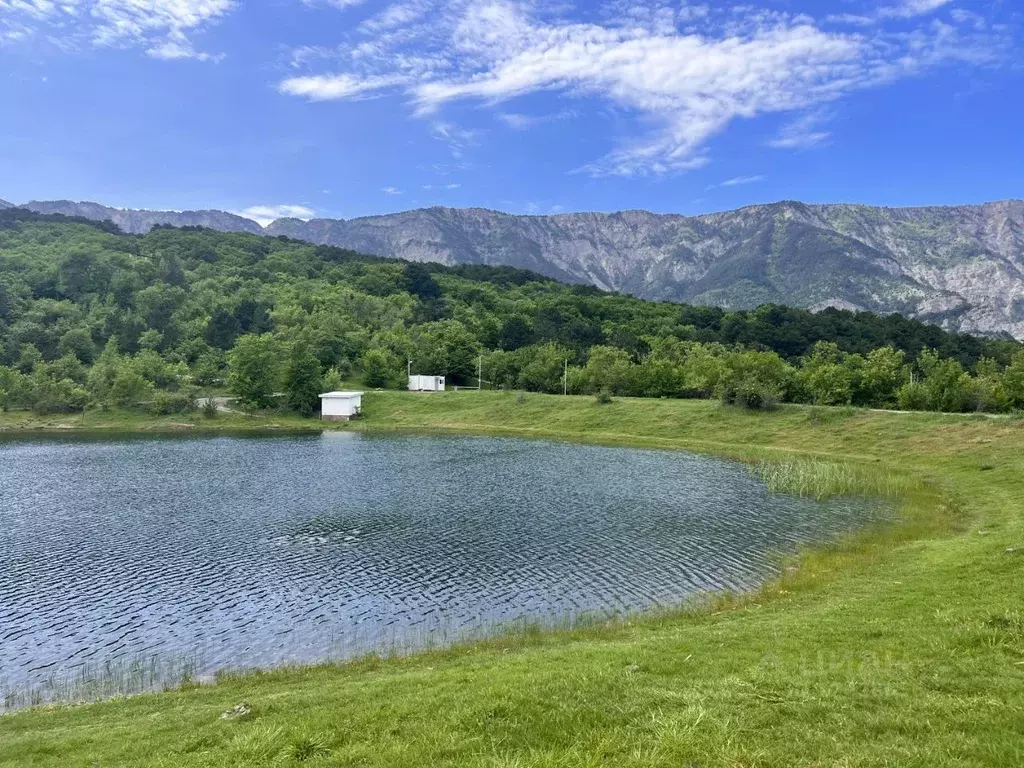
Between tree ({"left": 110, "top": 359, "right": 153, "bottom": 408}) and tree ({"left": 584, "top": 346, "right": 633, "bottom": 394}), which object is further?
tree ({"left": 584, "top": 346, "right": 633, "bottom": 394})

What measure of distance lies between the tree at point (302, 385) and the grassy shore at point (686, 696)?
Result: 9335 cm

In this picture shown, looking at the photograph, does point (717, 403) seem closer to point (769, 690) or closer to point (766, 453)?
point (766, 453)

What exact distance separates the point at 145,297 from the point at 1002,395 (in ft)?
581

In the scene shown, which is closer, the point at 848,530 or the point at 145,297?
the point at 848,530

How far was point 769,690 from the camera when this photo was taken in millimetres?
10547

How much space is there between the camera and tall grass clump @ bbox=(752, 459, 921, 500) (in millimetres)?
44188

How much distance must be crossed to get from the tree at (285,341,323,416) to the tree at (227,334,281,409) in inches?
119

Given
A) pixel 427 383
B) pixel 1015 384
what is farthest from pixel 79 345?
pixel 1015 384

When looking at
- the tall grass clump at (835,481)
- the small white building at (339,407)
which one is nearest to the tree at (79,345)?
the small white building at (339,407)

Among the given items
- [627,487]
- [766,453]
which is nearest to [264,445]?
[627,487]

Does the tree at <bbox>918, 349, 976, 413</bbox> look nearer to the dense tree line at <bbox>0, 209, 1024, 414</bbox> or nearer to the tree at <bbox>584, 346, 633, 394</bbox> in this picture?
the dense tree line at <bbox>0, 209, 1024, 414</bbox>

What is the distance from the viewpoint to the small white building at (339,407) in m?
102

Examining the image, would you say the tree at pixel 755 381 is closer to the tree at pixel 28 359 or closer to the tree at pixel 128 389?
the tree at pixel 128 389

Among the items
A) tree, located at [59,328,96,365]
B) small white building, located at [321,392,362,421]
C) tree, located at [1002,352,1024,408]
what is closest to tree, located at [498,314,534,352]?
small white building, located at [321,392,362,421]
